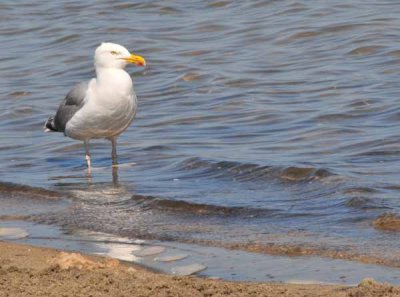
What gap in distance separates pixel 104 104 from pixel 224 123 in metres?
1.64

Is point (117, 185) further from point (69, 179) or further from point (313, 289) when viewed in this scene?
point (313, 289)

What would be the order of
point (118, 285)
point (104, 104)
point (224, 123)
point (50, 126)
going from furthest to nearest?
point (224, 123)
point (50, 126)
point (104, 104)
point (118, 285)

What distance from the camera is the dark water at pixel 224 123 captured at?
24.8ft

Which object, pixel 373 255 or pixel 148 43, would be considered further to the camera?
pixel 148 43

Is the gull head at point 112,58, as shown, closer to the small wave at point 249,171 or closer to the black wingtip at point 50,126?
the black wingtip at point 50,126

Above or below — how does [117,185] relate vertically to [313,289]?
below

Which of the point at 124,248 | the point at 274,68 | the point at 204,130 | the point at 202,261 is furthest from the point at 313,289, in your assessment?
the point at 274,68

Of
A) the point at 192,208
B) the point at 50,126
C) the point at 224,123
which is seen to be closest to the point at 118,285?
the point at 192,208

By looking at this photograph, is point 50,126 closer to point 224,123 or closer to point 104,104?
point 104,104

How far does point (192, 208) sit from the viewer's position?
26.0 ft

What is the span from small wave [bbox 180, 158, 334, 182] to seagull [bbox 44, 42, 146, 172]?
2.52ft

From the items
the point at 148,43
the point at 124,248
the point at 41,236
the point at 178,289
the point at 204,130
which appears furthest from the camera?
the point at 148,43

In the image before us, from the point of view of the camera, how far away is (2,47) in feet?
52.4

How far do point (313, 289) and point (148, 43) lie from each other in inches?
409
